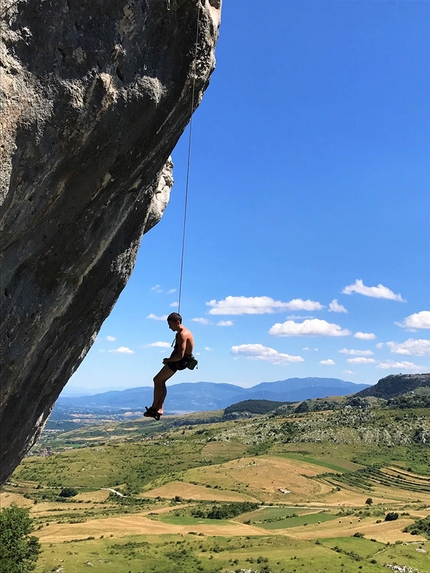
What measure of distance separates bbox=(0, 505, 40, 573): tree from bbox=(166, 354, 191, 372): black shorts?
1336 inches

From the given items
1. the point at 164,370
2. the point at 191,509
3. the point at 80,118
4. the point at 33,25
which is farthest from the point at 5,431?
the point at 191,509

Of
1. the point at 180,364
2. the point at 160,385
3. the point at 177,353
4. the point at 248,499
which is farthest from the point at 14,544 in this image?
the point at 248,499

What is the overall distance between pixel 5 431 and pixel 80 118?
266 inches

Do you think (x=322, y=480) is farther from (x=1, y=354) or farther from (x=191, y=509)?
(x=1, y=354)

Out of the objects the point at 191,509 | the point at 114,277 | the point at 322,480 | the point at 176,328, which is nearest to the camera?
the point at 176,328

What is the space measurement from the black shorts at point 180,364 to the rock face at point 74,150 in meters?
2.34

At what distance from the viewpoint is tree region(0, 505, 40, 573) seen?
35.2m

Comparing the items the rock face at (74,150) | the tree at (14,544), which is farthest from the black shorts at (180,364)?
the tree at (14,544)

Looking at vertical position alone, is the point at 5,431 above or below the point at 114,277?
below

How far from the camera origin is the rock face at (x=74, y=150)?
630 cm

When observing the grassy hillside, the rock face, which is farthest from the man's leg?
the grassy hillside

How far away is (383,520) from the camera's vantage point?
7400cm

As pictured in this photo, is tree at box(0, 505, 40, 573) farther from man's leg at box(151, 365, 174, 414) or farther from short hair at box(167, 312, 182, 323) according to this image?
short hair at box(167, 312, 182, 323)

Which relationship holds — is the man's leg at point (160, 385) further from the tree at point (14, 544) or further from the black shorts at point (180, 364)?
the tree at point (14, 544)
